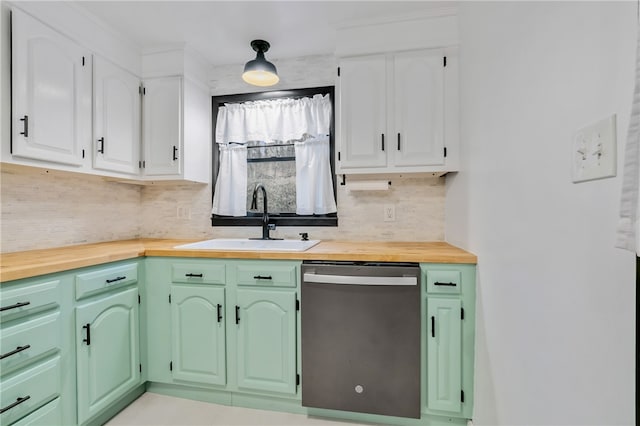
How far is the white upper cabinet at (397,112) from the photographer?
5.94 feet

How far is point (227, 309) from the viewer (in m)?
1.71

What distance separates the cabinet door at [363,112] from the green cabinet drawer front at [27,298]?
5.48 ft

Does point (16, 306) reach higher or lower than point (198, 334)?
higher

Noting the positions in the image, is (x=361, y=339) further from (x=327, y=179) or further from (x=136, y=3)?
(x=136, y=3)

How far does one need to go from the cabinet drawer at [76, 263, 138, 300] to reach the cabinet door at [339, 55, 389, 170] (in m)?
1.49

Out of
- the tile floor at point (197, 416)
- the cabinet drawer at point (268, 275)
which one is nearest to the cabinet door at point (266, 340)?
the cabinet drawer at point (268, 275)

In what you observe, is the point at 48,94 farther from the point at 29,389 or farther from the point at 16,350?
the point at 29,389

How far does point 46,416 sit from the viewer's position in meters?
1.28

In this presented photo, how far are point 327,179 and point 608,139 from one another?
68.2 inches

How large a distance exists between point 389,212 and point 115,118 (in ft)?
6.76

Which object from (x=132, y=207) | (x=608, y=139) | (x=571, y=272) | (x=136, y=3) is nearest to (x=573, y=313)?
(x=571, y=272)

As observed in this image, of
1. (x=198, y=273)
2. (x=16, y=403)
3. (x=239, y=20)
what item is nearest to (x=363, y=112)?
(x=239, y=20)

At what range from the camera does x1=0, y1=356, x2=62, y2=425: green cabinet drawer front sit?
3.74 feet

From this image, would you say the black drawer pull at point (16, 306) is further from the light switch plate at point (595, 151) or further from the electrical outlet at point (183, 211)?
the light switch plate at point (595, 151)
